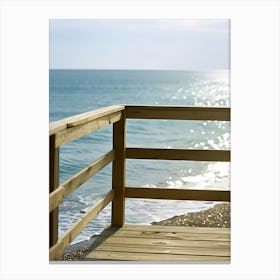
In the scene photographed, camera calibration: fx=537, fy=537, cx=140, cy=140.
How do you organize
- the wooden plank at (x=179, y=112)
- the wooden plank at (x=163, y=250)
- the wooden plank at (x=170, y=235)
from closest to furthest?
the wooden plank at (x=163, y=250) < the wooden plank at (x=170, y=235) < the wooden plank at (x=179, y=112)

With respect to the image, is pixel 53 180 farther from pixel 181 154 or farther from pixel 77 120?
pixel 181 154

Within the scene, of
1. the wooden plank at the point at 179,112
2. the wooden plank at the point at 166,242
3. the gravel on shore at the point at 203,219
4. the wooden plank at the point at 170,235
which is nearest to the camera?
the wooden plank at the point at 166,242

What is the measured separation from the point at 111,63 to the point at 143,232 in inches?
624

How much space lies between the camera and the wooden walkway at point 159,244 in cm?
254

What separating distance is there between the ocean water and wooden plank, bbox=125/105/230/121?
2.63 ft

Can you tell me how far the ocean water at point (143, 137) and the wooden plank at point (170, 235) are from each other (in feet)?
0.98

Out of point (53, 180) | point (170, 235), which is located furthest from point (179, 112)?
point (53, 180)

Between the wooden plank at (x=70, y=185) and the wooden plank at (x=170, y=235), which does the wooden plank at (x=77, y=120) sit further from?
the wooden plank at (x=170, y=235)

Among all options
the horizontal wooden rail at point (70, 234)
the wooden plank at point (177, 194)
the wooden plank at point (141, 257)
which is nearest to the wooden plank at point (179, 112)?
the wooden plank at point (177, 194)

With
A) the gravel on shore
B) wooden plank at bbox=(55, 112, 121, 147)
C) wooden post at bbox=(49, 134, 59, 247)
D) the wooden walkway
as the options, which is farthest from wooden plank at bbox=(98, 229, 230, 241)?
the gravel on shore

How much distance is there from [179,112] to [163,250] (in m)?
0.79

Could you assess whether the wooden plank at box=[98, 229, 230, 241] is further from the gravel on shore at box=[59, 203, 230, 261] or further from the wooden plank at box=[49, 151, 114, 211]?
the gravel on shore at box=[59, 203, 230, 261]

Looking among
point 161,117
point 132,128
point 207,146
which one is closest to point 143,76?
point 132,128
